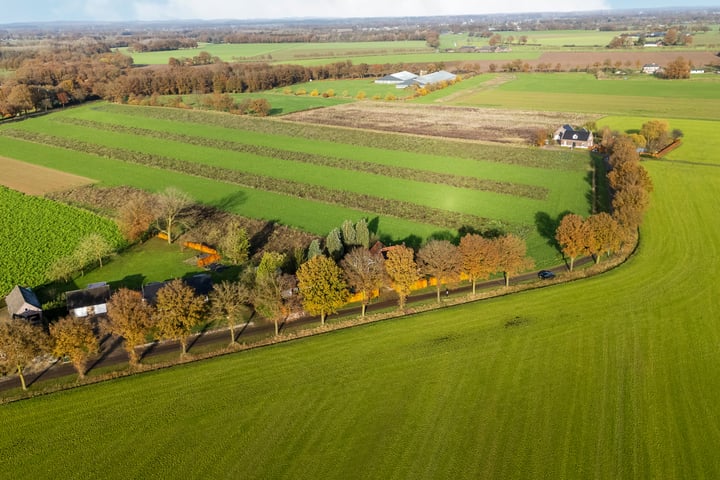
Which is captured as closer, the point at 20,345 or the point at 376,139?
the point at 20,345

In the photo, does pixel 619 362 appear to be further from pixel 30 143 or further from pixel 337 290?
pixel 30 143

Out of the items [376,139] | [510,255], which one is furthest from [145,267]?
[376,139]

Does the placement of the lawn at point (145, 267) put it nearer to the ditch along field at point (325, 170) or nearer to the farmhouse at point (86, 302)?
the farmhouse at point (86, 302)

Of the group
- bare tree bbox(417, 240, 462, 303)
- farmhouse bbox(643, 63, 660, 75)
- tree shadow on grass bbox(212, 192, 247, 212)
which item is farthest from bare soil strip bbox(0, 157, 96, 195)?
farmhouse bbox(643, 63, 660, 75)

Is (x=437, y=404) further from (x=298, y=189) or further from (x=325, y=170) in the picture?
(x=325, y=170)

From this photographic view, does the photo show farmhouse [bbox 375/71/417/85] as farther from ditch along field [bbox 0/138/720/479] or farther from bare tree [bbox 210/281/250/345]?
bare tree [bbox 210/281/250/345]

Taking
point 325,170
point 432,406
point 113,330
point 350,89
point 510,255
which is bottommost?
point 432,406
